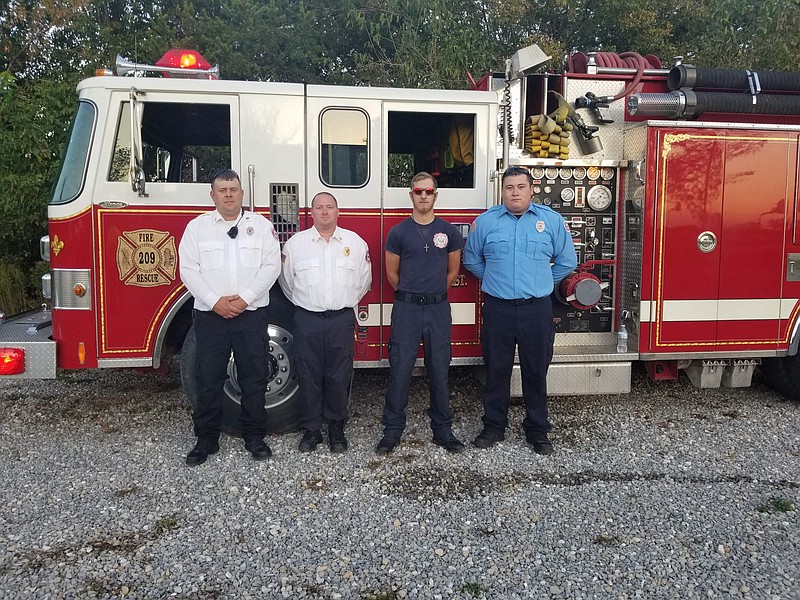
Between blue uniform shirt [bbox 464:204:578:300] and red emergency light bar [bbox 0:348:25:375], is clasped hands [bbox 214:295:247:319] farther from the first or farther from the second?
blue uniform shirt [bbox 464:204:578:300]

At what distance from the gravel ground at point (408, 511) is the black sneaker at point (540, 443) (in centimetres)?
8

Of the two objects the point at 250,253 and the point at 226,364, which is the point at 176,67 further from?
the point at 226,364

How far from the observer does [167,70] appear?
4660 millimetres

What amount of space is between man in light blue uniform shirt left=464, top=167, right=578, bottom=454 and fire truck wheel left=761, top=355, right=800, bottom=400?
2482mm

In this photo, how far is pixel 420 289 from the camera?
4.41m

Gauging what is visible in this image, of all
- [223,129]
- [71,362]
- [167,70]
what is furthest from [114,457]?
[167,70]

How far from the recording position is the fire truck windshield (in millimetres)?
4414

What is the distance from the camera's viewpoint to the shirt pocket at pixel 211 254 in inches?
163

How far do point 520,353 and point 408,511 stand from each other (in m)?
1.42

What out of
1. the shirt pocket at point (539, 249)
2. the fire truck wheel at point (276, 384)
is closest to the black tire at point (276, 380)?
the fire truck wheel at point (276, 384)

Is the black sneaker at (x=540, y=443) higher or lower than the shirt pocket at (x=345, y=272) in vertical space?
lower

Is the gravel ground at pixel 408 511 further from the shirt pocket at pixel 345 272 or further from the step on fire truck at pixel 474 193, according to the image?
the shirt pocket at pixel 345 272

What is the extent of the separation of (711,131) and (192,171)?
13.0 feet

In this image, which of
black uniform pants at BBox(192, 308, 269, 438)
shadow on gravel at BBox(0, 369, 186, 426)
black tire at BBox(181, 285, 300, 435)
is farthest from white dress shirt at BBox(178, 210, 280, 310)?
shadow on gravel at BBox(0, 369, 186, 426)
